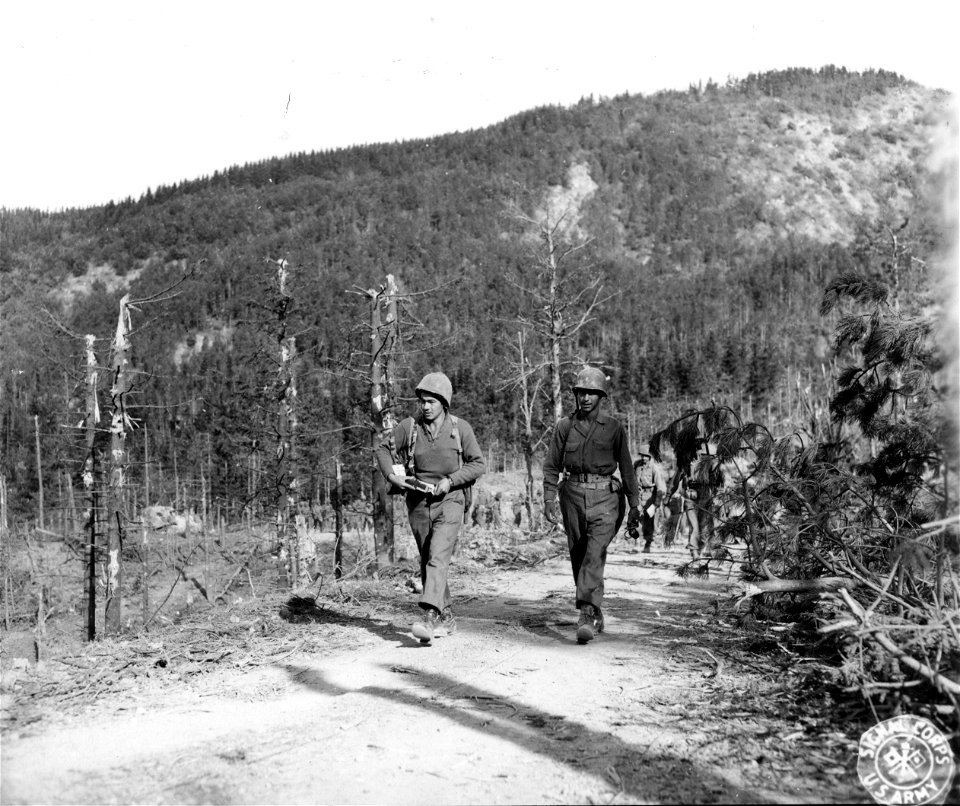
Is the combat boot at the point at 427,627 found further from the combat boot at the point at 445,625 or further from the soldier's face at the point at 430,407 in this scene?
the soldier's face at the point at 430,407

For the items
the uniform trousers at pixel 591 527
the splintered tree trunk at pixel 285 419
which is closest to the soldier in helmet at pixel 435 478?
the uniform trousers at pixel 591 527

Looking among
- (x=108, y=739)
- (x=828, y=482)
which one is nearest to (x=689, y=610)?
(x=828, y=482)

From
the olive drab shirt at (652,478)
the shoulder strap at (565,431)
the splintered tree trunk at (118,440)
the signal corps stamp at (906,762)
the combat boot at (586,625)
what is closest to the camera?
the signal corps stamp at (906,762)

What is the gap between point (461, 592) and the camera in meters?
9.15

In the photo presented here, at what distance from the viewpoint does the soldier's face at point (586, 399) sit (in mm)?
6613

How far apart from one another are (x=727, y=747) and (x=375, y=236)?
610 ft

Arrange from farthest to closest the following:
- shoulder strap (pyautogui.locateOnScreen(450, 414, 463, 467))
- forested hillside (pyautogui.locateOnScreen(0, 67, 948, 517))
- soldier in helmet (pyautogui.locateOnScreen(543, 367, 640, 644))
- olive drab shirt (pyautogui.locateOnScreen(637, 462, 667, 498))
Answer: forested hillside (pyautogui.locateOnScreen(0, 67, 948, 517)) < olive drab shirt (pyautogui.locateOnScreen(637, 462, 667, 498)) < shoulder strap (pyautogui.locateOnScreen(450, 414, 463, 467)) < soldier in helmet (pyautogui.locateOnScreen(543, 367, 640, 644))

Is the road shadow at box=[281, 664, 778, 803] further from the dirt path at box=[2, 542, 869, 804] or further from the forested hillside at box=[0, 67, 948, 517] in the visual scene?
the forested hillside at box=[0, 67, 948, 517]

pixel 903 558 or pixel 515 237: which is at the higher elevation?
pixel 515 237

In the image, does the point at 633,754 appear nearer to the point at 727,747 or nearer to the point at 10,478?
the point at 727,747

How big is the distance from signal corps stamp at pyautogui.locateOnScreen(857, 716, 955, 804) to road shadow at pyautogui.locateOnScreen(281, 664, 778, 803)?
478mm

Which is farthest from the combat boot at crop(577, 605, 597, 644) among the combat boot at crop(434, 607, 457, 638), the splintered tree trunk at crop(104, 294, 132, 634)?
the splintered tree trunk at crop(104, 294, 132, 634)

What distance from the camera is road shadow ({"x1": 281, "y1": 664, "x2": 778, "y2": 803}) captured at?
3357 millimetres

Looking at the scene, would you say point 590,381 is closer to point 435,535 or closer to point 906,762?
point 435,535
